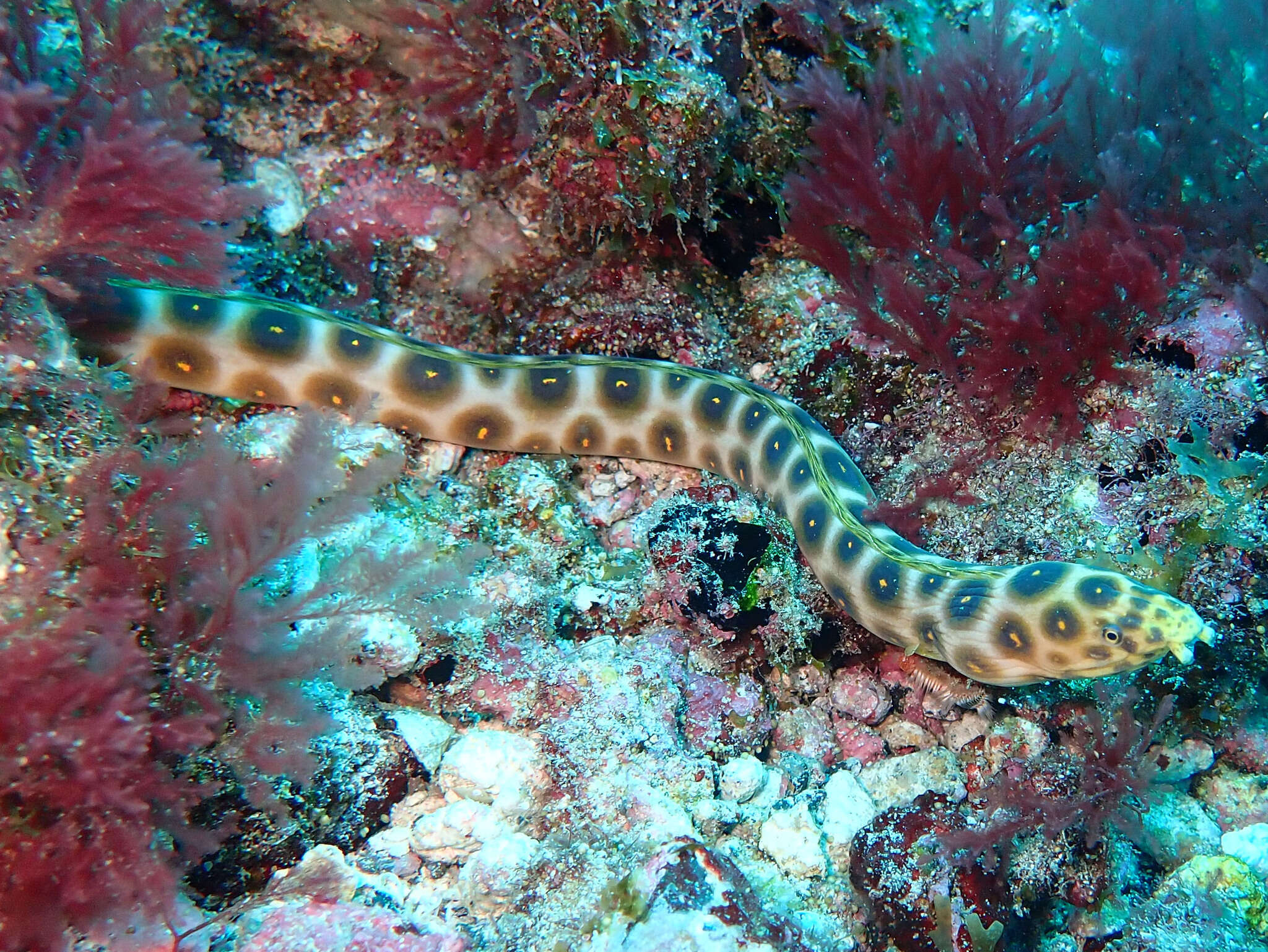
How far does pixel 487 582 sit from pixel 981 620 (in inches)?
101

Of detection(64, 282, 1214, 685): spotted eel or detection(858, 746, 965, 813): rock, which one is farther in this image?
detection(858, 746, 965, 813): rock

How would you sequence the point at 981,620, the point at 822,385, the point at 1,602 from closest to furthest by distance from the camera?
the point at 1,602 < the point at 981,620 < the point at 822,385

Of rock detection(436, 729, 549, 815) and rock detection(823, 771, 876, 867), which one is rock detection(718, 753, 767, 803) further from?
rock detection(436, 729, 549, 815)

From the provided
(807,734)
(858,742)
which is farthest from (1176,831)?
(807,734)

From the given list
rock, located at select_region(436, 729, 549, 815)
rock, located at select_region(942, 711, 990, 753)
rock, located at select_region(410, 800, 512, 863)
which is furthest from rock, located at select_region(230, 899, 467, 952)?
rock, located at select_region(942, 711, 990, 753)

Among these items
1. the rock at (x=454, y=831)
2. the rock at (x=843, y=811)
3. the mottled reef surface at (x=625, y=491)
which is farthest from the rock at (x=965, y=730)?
the rock at (x=454, y=831)

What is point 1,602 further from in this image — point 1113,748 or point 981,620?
point 1113,748

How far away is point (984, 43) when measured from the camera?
461 cm

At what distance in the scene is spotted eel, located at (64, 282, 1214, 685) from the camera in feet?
10.2

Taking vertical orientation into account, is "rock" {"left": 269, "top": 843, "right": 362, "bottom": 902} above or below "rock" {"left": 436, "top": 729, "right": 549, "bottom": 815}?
below

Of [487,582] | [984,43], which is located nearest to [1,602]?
[487,582]

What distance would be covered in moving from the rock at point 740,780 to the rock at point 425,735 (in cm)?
137

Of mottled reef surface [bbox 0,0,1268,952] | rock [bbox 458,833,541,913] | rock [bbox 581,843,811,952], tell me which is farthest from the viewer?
rock [bbox 458,833,541,913]

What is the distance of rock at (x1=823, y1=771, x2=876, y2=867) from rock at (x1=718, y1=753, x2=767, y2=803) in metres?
0.36
